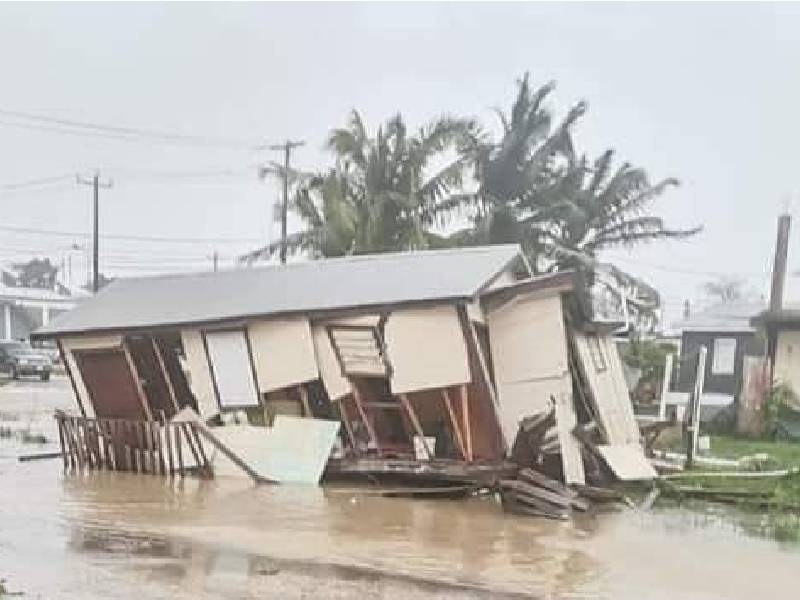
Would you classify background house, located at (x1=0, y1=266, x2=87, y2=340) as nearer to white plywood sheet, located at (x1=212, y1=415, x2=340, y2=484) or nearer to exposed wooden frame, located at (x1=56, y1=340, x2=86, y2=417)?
exposed wooden frame, located at (x1=56, y1=340, x2=86, y2=417)

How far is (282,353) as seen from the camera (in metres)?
18.4

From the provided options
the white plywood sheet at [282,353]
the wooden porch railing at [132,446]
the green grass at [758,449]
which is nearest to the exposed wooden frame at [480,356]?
the white plywood sheet at [282,353]

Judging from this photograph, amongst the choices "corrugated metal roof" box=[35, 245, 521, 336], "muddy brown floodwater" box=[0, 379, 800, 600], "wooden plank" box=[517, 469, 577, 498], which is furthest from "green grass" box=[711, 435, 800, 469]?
"corrugated metal roof" box=[35, 245, 521, 336]

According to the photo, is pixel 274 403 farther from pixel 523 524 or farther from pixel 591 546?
pixel 591 546

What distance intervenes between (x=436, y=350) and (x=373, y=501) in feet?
7.90

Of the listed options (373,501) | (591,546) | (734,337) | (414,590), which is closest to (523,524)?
(591,546)

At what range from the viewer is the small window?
33.9m

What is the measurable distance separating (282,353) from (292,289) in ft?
4.45

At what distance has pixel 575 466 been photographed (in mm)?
16484

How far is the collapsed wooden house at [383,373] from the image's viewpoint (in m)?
17.1

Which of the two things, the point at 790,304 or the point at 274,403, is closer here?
the point at 274,403

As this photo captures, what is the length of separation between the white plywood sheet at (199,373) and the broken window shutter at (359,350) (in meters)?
2.40

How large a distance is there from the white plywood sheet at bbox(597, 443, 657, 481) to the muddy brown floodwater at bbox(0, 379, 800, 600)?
1535 millimetres

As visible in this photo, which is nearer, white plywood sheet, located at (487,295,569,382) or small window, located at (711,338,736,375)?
white plywood sheet, located at (487,295,569,382)
